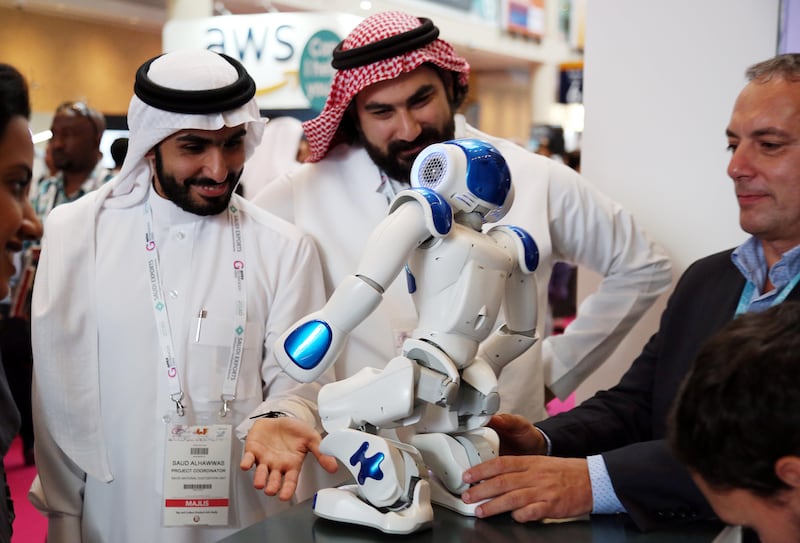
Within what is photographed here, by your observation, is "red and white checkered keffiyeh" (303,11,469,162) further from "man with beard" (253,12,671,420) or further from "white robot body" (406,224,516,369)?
"white robot body" (406,224,516,369)

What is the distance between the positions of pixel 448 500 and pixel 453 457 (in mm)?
75

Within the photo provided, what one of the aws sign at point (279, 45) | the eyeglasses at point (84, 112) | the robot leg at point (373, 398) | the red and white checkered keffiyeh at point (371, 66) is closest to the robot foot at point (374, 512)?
the robot leg at point (373, 398)

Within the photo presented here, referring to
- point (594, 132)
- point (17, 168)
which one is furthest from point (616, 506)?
point (594, 132)

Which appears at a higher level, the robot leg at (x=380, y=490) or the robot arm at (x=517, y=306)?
the robot arm at (x=517, y=306)

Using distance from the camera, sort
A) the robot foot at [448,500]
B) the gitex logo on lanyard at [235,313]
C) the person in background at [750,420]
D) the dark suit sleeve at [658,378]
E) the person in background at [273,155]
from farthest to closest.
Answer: the person in background at [273,155], the gitex logo on lanyard at [235,313], the dark suit sleeve at [658,378], the robot foot at [448,500], the person in background at [750,420]

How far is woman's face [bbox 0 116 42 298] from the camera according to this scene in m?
1.64

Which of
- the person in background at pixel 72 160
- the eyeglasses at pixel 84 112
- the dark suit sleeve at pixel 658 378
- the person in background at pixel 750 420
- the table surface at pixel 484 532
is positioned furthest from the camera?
the eyeglasses at pixel 84 112

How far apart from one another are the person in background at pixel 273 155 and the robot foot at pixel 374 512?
3.67m

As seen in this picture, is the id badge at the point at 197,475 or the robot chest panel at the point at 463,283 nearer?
the robot chest panel at the point at 463,283

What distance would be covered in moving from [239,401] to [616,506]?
0.89 meters

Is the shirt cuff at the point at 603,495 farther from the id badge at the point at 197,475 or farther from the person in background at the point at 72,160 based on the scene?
the person in background at the point at 72,160

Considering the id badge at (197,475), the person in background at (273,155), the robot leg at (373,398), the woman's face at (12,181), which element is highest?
the woman's face at (12,181)

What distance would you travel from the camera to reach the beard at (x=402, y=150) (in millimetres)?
2180

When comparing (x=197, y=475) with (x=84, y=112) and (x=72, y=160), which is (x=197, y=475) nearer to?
(x=72, y=160)
